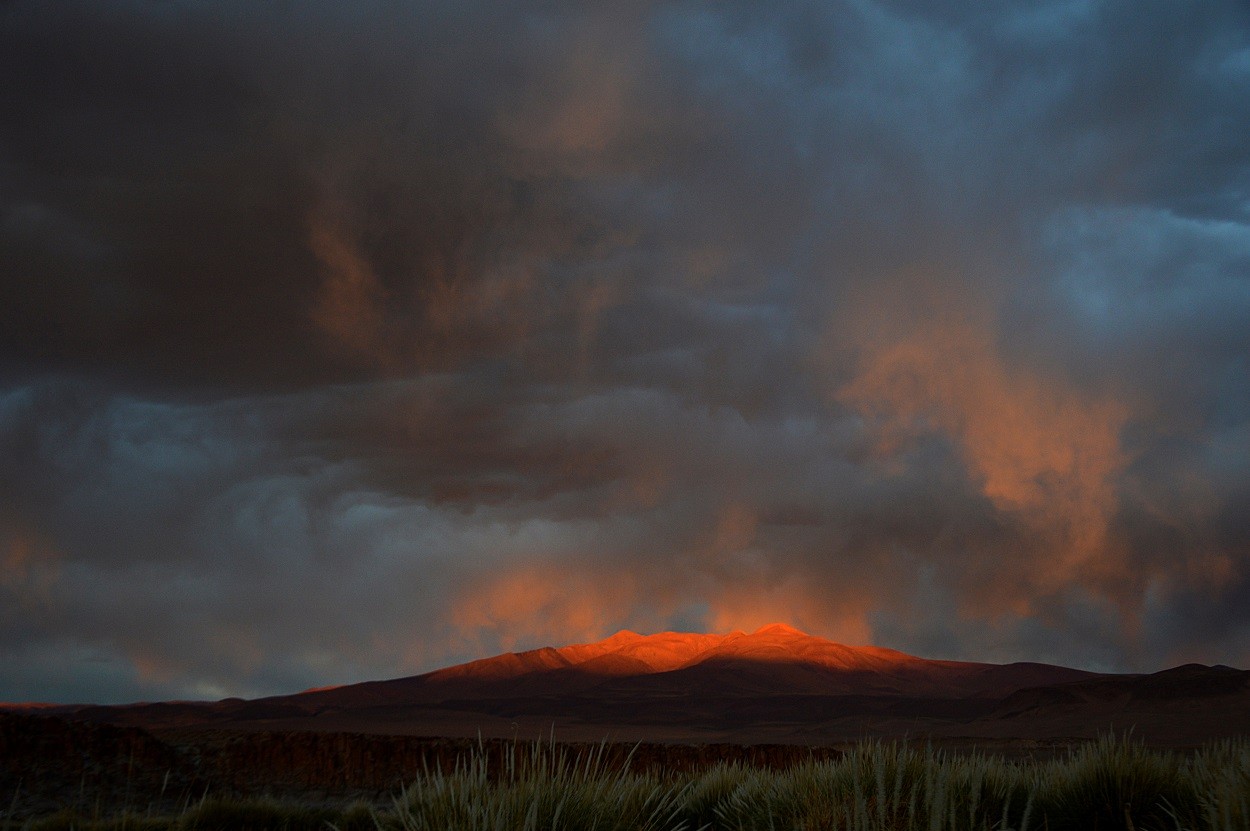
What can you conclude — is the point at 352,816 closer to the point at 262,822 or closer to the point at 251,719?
the point at 262,822

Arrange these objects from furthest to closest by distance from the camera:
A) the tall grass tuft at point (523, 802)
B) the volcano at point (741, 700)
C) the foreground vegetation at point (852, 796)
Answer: the volcano at point (741, 700)
the foreground vegetation at point (852, 796)
the tall grass tuft at point (523, 802)

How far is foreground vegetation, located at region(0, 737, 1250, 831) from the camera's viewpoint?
19.8ft

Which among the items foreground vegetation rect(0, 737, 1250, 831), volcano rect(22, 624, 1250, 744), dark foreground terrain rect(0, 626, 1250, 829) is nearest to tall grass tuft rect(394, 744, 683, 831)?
foreground vegetation rect(0, 737, 1250, 831)

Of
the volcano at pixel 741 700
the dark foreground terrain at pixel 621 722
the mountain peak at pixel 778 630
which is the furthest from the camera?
the mountain peak at pixel 778 630

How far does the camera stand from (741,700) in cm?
11794

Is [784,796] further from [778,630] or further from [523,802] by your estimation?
[778,630]

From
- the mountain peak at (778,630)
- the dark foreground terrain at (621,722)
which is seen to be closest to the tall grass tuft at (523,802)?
the dark foreground terrain at (621,722)

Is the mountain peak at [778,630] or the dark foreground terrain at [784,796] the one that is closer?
the dark foreground terrain at [784,796]

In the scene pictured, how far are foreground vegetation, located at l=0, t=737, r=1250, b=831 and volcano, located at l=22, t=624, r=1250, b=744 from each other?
37040 millimetres

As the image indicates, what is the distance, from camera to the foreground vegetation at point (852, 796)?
19.8 ft

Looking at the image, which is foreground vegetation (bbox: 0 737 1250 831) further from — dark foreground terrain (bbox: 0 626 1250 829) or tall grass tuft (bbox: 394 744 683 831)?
dark foreground terrain (bbox: 0 626 1250 829)

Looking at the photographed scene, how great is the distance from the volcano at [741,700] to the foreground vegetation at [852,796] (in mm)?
37040

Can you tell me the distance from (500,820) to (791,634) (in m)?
189

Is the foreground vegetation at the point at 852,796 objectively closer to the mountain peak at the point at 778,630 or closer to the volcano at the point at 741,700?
the volcano at the point at 741,700
